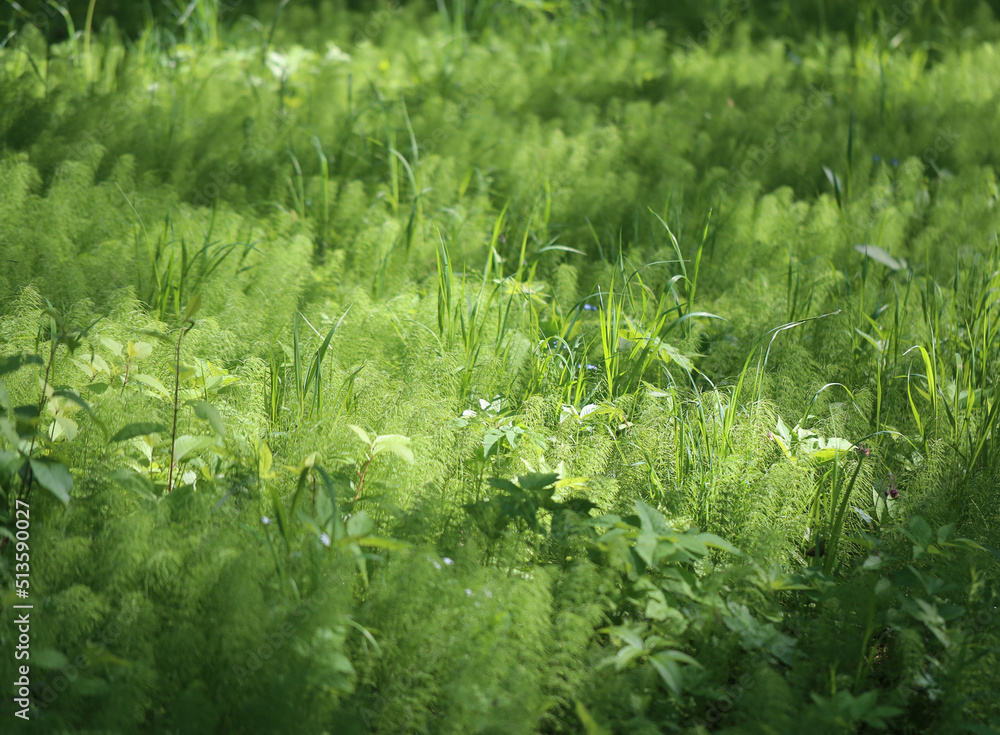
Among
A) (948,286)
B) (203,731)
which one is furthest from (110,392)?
(948,286)

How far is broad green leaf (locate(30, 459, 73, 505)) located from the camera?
153 cm

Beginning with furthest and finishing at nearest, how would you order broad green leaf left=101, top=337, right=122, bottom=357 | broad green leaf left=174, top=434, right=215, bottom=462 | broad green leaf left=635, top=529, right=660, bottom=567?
broad green leaf left=101, top=337, right=122, bottom=357 → broad green leaf left=174, top=434, right=215, bottom=462 → broad green leaf left=635, top=529, right=660, bottom=567

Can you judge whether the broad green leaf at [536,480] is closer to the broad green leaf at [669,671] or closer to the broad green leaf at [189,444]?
the broad green leaf at [669,671]

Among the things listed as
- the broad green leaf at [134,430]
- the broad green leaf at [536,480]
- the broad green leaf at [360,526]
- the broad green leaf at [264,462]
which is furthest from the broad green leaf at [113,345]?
the broad green leaf at [536,480]

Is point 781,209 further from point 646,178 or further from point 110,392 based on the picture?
point 110,392

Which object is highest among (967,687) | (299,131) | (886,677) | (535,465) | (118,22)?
(118,22)

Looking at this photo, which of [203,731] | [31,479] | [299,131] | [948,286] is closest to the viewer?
[203,731]

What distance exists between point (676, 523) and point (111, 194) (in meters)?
2.53

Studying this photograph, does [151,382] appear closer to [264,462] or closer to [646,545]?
[264,462]

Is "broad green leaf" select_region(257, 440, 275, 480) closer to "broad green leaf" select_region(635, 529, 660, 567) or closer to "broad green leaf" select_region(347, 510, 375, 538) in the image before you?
"broad green leaf" select_region(347, 510, 375, 538)

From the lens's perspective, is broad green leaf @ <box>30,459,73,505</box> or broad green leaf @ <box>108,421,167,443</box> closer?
broad green leaf @ <box>30,459,73,505</box>

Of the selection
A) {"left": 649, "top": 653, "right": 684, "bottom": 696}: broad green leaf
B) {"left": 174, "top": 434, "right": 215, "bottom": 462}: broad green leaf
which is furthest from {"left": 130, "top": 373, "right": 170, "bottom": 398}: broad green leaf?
{"left": 649, "top": 653, "right": 684, "bottom": 696}: broad green leaf

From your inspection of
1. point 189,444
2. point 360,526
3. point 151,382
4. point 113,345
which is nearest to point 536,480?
point 360,526

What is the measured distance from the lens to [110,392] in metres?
1.97
